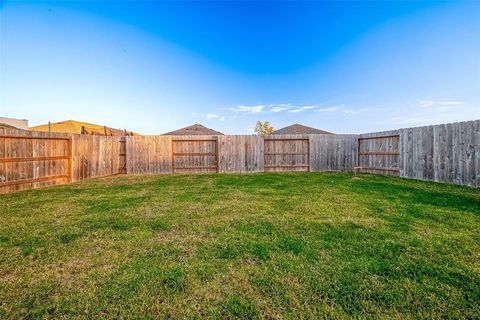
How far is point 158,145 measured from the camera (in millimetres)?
11016

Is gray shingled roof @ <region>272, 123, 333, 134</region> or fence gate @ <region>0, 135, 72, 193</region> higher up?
gray shingled roof @ <region>272, 123, 333, 134</region>

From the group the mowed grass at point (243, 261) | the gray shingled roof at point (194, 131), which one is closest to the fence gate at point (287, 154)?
the mowed grass at point (243, 261)

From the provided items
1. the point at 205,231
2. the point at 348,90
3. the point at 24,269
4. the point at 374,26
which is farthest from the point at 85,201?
the point at 348,90

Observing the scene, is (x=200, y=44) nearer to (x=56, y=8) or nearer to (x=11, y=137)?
(x=56, y=8)

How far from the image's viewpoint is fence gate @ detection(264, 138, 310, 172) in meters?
11.4

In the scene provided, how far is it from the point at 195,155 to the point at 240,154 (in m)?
2.31

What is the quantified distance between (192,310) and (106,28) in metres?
11.6

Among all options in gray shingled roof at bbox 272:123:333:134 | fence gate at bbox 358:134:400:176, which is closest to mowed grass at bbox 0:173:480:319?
fence gate at bbox 358:134:400:176

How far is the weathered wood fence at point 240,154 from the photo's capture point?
6.47 meters

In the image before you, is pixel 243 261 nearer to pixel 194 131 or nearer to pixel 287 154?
pixel 287 154

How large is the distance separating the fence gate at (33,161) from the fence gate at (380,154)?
38.6 feet

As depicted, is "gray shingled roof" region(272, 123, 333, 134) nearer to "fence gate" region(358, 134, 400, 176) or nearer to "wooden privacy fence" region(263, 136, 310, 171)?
"wooden privacy fence" region(263, 136, 310, 171)

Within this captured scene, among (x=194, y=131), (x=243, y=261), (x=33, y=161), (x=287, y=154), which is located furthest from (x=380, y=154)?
(x=194, y=131)

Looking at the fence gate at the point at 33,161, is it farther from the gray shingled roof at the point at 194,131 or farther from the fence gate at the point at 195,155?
the gray shingled roof at the point at 194,131
